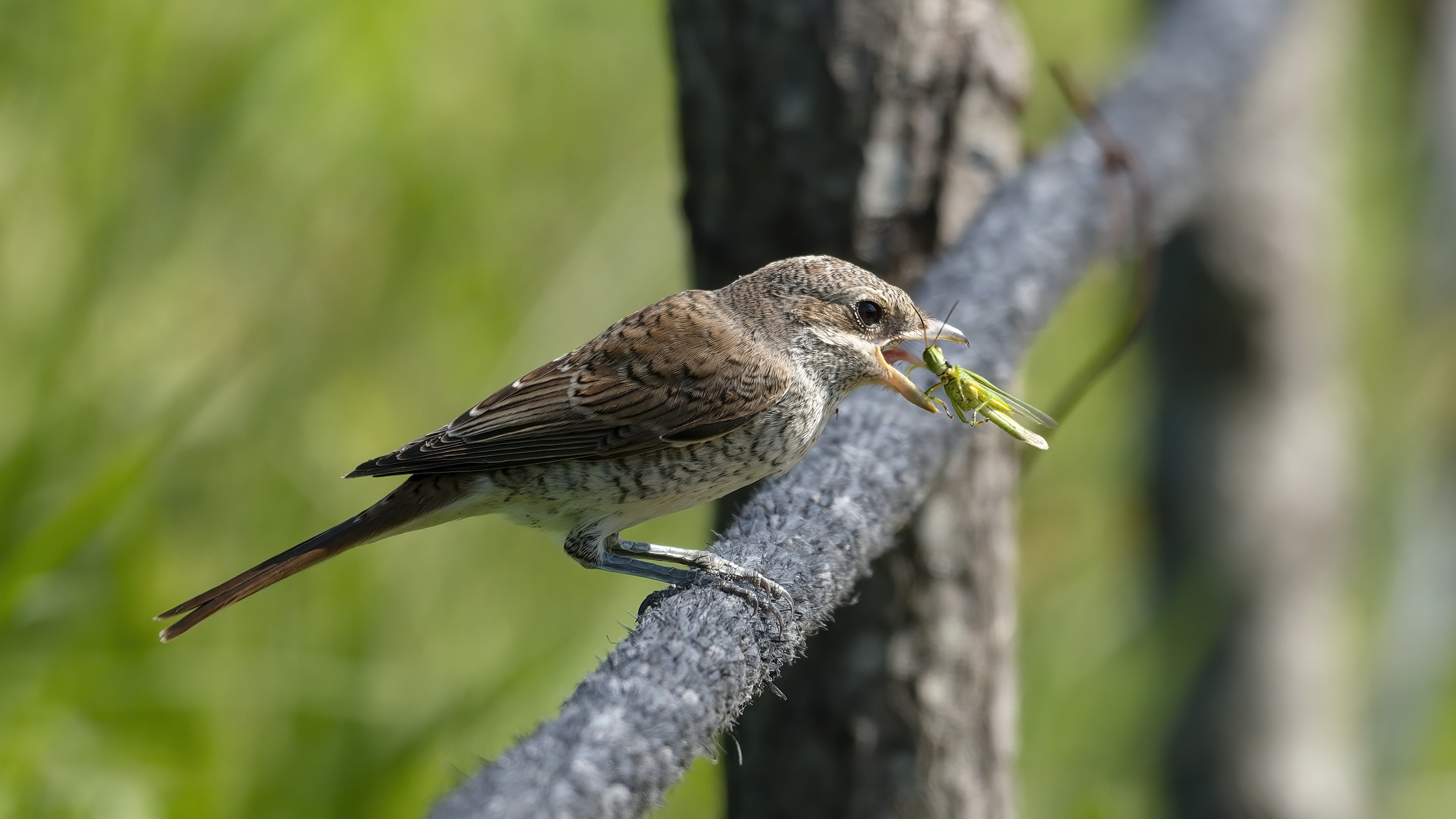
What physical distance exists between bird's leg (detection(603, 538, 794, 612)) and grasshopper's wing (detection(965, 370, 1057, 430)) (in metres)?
0.60

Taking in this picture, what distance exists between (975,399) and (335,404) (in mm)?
3331

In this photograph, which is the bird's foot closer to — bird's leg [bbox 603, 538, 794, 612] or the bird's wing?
bird's leg [bbox 603, 538, 794, 612]

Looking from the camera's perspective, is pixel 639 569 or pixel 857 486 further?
pixel 639 569

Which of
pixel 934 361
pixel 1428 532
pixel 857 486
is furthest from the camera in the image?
pixel 1428 532

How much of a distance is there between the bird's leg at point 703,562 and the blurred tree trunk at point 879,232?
56 cm

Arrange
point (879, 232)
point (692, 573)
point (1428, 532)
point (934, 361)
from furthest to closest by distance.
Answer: point (1428, 532) → point (879, 232) → point (934, 361) → point (692, 573)

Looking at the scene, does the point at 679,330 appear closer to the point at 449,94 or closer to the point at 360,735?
the point at 360,735

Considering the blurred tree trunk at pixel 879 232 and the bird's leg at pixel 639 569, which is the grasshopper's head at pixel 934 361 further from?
the bird's leg at pixel 639 569

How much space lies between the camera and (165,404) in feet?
12.4

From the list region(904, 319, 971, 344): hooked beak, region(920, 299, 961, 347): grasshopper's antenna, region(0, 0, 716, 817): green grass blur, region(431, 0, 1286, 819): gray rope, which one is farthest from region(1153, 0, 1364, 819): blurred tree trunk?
region(904, 319, 971, 344): hooked beak

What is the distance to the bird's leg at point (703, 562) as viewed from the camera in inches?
87.6

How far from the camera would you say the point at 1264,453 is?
5332mm

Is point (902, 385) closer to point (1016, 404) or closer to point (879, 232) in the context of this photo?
point (1016, 404)

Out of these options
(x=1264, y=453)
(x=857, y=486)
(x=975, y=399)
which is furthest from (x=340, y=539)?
(x=1264, y=453)
